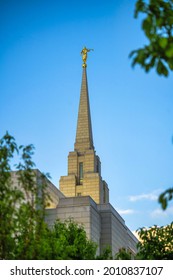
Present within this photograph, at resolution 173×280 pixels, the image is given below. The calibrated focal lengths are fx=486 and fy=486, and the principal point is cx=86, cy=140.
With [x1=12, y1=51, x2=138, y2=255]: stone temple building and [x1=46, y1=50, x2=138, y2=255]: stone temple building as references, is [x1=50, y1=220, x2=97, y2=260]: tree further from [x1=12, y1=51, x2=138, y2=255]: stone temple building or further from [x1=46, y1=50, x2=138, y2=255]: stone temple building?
[x1=46, y1=50, x2=138, y2=255]: stone temple building

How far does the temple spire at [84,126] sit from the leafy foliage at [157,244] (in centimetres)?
8786

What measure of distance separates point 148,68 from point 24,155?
9044mm

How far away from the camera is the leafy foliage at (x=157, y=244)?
79.1ft

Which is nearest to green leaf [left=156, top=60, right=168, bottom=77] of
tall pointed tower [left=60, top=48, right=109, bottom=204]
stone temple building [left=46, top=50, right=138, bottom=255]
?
stone temple building [left=46, top=50, right=138, bottom=255]

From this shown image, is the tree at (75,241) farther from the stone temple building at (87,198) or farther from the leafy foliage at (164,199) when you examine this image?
the leafy foliage at (164,199)

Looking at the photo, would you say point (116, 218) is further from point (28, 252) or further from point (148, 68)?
point (148, 68)

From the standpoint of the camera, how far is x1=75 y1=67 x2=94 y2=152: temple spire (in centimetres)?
11494

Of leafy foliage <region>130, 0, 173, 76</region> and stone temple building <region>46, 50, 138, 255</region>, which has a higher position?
stone temple building <region>46, 50, 138, 255</region>

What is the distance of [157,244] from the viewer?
2455 cm

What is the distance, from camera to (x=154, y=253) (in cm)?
A: 2419

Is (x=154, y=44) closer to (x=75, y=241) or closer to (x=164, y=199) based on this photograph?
(x=164, y=199)

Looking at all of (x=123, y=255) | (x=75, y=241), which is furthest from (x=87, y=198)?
(x=123, y=255)

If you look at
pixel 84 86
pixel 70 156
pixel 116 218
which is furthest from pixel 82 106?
pixel 116 218

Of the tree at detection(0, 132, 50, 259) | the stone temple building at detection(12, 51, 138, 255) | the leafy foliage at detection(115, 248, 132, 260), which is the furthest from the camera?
the stone temple building at detection(12, 51, 138, 255)
